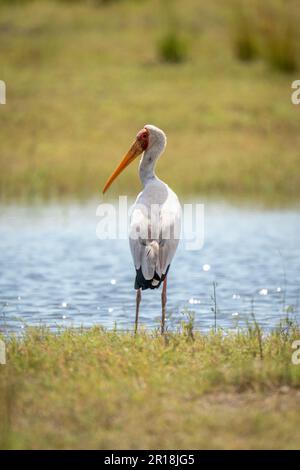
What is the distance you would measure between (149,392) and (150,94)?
38.7 feet

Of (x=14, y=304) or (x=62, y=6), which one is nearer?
(x=14, y=304)

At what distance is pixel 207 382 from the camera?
16.7 feet

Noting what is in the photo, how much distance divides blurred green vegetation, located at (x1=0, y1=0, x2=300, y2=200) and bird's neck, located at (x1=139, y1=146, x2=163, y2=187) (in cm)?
607

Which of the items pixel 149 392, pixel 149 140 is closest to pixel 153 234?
pixel 149 140

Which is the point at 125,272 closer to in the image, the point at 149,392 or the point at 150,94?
the point at 149,392

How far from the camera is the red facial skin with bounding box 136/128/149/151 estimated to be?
7.32 metres

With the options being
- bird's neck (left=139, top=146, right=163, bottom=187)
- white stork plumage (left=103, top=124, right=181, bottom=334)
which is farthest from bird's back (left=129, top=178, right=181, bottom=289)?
bird's neck (left=139, top=146, right=163, bottom=187)

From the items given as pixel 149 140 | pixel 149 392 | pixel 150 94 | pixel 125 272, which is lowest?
pixel 149 392

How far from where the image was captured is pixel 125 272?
9586 millimetres

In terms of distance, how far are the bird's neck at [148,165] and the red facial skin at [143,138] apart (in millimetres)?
73

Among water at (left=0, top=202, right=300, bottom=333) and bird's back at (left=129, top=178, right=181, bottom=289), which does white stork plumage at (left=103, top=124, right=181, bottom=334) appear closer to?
bird's back at (left=129, top=178, right=181, bottom=289)
